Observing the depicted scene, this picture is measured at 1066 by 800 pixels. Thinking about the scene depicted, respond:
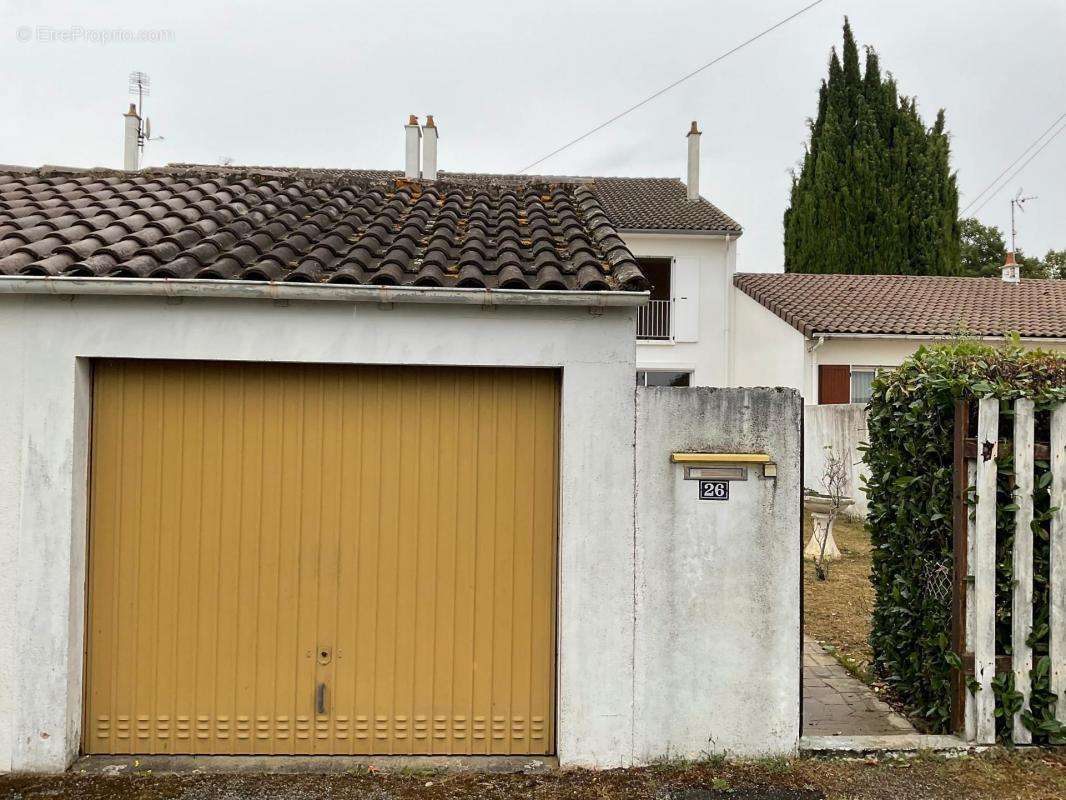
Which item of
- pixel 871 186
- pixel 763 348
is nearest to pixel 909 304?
pixel 763 348

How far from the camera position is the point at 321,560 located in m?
4.56

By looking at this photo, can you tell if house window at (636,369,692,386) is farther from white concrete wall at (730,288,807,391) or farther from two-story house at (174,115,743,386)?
white concrete wall at (730,288,807,391)

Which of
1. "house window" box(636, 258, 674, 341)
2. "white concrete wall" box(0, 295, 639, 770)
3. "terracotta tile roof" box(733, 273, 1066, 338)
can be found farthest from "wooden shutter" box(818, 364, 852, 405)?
"white concrete wall" box(0, 295, 639, 770)

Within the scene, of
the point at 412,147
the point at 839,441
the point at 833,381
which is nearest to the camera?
the point at 839,441

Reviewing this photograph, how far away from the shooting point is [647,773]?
434 cm

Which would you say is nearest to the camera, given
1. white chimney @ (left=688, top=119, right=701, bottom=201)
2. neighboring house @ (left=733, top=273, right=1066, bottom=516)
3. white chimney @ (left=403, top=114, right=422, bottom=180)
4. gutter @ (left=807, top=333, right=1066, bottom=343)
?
neighboring house @ (left=733, top=273, right=1066, bottom=516)

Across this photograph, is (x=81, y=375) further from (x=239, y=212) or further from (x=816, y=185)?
(x=816, y=185)

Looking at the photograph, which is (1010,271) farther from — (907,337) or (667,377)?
(667,377)

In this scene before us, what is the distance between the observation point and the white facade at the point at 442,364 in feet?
Answer: 14.2

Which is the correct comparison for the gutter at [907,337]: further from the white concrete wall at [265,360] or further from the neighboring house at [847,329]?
the white concrete wall at [265,360]

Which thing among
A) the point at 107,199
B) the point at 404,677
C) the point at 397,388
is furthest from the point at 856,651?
the point at 107,199

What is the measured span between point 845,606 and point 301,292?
6.67m

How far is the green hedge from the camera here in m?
4.50

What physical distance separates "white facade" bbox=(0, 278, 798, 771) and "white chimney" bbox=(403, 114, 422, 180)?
16.3 metres
